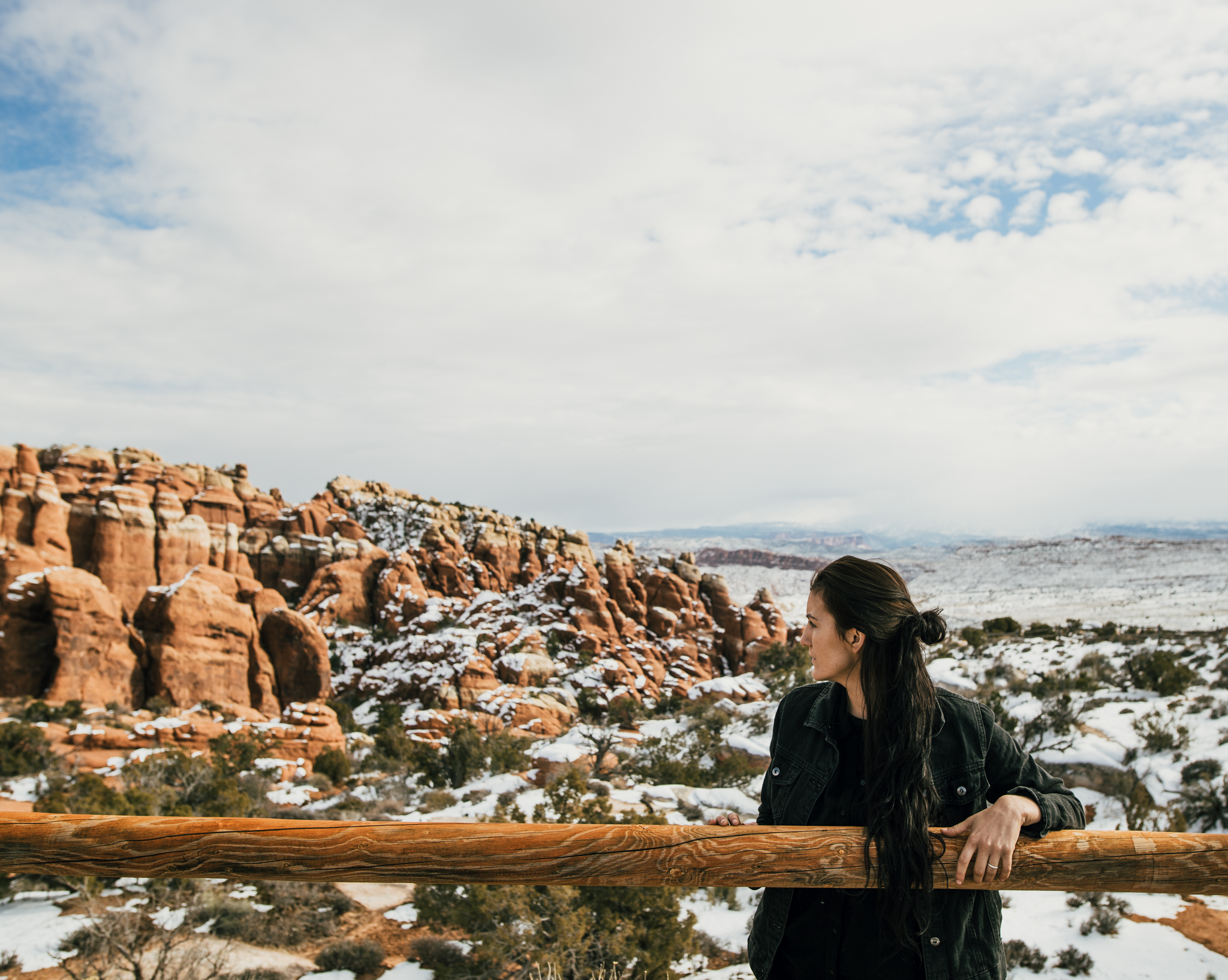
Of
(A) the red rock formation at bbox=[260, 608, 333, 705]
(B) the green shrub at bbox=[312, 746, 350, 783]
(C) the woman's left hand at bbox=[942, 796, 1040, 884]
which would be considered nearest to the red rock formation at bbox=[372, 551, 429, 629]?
(A) the red rock formation at bbox=[260, 608, 333, 705]

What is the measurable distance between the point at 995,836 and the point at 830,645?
2.05 ft

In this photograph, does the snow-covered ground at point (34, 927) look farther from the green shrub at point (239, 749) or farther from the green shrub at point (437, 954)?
the green shrub at point (239, 749)

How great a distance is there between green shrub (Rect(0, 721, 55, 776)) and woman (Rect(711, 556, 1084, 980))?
2185 centimetres

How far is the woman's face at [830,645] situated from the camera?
2025 mm

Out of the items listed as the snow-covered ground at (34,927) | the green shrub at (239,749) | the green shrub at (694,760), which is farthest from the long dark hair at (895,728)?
the green shrub at (239,749)

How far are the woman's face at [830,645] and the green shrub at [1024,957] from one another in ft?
17.3

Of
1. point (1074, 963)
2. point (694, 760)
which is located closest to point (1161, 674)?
point (694, 760)

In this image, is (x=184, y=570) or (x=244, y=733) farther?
(x=184, y=570)

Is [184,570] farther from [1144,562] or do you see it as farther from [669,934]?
[1144,562]

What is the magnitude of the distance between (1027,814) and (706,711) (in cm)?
2275

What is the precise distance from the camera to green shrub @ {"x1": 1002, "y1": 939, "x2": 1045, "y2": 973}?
5.48m

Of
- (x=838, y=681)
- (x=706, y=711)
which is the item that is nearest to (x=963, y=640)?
(x=706, y=711)

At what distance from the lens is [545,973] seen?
610cm

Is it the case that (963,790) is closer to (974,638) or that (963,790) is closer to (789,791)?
(789,791)
